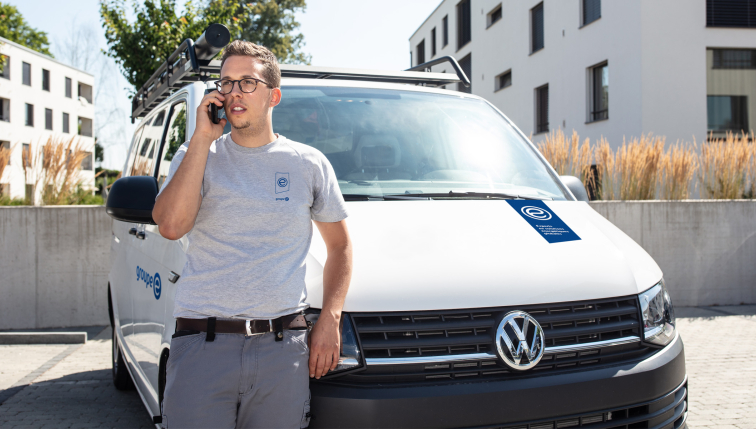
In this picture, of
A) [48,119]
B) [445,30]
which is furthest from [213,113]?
[48,119]

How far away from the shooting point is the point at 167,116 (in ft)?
11.9

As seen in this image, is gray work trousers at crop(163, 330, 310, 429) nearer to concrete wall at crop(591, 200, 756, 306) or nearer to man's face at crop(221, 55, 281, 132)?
man's face at crop(221, 55, 281, 132)

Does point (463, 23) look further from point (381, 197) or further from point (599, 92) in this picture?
point (381, 197)

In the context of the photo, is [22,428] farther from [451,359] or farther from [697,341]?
[697,341]

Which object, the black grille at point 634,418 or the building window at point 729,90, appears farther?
the building window at point 729,90

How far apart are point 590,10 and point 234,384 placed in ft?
65.4

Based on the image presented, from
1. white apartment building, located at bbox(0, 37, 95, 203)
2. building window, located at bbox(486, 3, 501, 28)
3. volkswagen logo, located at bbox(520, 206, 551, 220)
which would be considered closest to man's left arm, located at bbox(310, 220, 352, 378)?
volkswagen logo, located at bbox(520, 206, 551, 220)

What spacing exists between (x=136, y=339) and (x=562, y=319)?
2.20 meters

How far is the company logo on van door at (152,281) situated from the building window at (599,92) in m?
17.3

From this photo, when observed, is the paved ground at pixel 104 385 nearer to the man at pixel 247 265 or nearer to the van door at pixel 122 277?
→ the van door at pixel 122 277

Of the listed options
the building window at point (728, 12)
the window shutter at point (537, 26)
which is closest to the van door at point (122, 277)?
the building window at point (728, 12)

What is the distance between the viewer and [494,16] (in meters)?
26.9

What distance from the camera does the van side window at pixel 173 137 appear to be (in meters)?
3.22

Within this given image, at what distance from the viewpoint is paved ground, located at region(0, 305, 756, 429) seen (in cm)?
405
